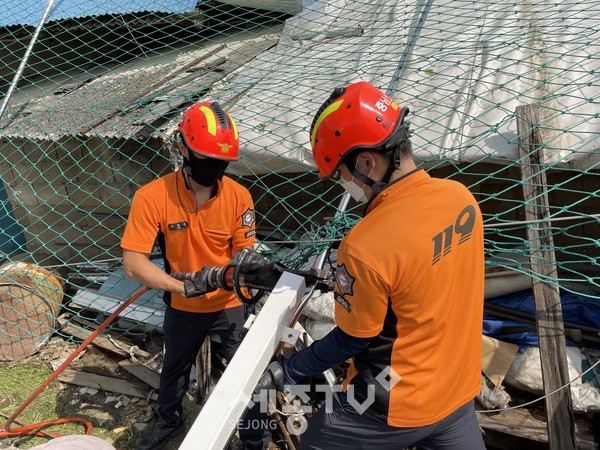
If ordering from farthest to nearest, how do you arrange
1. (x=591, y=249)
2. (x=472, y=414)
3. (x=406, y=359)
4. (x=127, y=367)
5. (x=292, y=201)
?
(x=292, y=201), (x=127, y=367), (x=591, y=249), (x=472, y=414), (x=406, y=359)

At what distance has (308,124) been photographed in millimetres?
3564

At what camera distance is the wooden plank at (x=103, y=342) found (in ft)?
12.1

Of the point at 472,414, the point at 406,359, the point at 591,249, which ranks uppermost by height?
the point at 406,359

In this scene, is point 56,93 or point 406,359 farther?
point 56,93

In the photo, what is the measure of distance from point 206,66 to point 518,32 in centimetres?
268

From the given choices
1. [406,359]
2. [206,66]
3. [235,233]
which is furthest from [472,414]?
[206,66]

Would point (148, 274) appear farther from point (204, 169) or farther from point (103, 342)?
point (103, 342)

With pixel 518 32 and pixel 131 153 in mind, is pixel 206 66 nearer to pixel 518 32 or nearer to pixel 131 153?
pixel 131 153

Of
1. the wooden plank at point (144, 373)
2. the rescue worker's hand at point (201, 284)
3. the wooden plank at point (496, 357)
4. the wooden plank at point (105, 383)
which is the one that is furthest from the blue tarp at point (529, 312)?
the wooden plank at point (105, 383)

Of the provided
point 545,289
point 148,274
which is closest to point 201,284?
point 148,274

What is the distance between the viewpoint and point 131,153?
4008 mm

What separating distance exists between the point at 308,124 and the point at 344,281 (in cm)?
217

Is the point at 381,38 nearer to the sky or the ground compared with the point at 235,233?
nearer to the sky

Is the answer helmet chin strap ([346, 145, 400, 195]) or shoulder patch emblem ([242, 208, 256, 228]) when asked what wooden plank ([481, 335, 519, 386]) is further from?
helmet chin strap ([346, 145, 400, 195])
